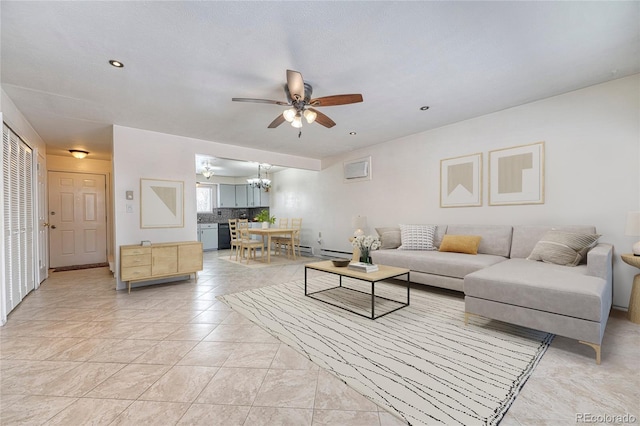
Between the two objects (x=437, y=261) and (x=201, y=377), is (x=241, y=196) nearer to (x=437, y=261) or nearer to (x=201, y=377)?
(x=437, y=261)

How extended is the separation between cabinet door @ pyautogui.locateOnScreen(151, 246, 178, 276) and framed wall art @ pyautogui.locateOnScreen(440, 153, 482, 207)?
4416 millimetres

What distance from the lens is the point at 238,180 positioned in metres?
9.36

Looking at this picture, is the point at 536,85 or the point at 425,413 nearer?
the point at 425,413

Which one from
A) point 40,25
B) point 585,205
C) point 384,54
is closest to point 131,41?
point 40,25

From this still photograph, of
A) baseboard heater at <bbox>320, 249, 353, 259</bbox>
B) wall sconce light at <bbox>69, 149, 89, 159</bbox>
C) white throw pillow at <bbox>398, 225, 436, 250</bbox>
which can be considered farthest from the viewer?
baseboard heater at <bbox>320, 249, 353, 259</bbox>

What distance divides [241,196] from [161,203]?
4823 mm

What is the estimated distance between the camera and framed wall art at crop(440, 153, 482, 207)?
404 centimetres

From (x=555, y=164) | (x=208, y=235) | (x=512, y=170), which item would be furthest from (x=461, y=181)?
(x=208, y=235)

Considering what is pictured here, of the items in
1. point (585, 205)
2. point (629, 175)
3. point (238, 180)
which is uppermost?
point (238, 180)

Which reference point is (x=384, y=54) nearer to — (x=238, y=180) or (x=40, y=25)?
(x=40, y=25)

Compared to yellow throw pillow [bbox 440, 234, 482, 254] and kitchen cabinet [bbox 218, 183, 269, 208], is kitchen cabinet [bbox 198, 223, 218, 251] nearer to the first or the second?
kitchen cabinet [bbox 218, 183, 269, 208]

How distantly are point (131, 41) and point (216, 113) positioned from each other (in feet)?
4.92

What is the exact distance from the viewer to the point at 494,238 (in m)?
3.67

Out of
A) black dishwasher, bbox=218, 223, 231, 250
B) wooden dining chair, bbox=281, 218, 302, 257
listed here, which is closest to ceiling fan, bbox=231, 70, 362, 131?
wooden dining chair, bbox=281, 218, 302, 257
